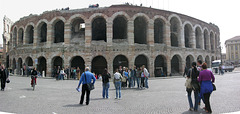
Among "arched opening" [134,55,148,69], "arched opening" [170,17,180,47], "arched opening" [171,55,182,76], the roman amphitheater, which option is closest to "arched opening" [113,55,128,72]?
the roman amphitheater

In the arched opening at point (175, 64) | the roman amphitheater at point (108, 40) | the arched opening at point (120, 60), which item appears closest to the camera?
the roman amphitheater at point (108, 40)

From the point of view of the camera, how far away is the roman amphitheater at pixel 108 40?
20.5 m

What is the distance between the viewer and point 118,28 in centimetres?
2375

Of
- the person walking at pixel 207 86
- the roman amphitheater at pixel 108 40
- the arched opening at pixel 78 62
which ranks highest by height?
the roman amphitheater at pixel 108 40

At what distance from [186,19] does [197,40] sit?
5421 millimetres

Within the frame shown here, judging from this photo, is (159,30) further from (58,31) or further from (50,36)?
(50,36)

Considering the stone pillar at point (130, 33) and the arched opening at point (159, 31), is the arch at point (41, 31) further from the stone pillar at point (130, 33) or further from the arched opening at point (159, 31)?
the arched opening at point (159, 31)

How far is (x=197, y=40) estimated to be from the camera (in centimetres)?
2828

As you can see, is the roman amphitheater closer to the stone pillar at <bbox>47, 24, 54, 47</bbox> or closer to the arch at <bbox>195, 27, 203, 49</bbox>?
the stone pillar at <bbox>47, 24, 54, 47</bbox>

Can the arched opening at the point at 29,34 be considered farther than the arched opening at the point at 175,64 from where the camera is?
Yes

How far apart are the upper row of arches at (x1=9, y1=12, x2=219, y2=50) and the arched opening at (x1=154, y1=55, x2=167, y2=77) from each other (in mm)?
2613

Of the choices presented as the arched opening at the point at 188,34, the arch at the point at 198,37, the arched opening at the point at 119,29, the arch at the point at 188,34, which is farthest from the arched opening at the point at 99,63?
the arch at the point at 198,37

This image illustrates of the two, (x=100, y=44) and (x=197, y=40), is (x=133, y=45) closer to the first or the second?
(x=100, y=44)

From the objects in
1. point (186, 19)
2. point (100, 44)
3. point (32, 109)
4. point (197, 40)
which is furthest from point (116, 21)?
point (32, 109)
